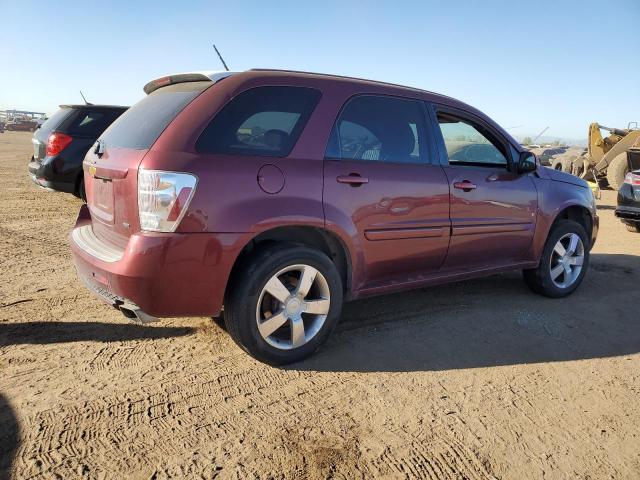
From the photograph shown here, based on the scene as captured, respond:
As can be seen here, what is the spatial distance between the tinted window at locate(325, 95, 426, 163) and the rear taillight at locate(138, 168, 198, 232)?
98 cm

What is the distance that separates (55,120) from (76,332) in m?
5.83

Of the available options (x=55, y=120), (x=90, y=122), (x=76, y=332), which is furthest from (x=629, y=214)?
(x=55, y=120)

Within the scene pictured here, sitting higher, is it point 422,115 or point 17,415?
point 422,115

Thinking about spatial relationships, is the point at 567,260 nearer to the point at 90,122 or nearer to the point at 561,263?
the point at 561,263

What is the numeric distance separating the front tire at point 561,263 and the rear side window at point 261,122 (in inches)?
111

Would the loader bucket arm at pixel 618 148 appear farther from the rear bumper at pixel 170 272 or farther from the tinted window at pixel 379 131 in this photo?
the rear bumper at pixel 170 272

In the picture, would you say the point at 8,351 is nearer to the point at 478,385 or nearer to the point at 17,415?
the point at 17,415

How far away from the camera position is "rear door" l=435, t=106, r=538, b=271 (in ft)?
12.9

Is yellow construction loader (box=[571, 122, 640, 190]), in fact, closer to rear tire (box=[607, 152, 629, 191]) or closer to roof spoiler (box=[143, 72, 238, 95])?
rear tire (box=[607, 152, 629, 191])

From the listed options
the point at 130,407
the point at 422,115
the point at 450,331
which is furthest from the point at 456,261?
the point at 130,407

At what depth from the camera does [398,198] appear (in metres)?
3.49

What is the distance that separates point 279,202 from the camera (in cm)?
293

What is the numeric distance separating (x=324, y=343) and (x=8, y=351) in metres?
2.00

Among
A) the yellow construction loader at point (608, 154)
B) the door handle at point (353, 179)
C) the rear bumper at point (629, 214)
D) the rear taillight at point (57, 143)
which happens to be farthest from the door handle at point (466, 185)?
the yellow construction loader at point (608, 154)
